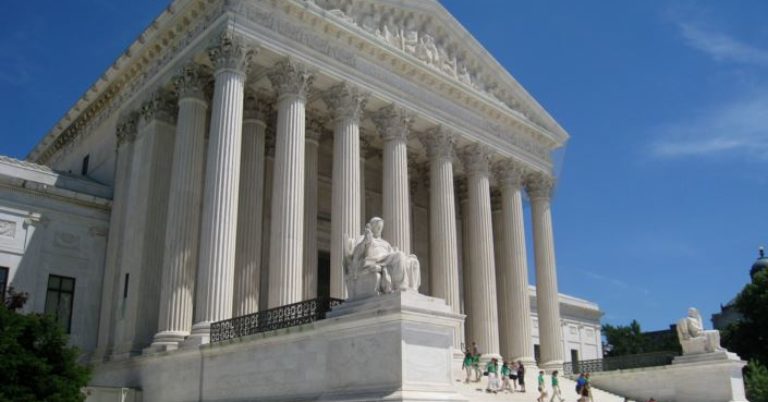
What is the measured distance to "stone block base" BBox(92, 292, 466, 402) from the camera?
1692 cm

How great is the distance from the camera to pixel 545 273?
130ft

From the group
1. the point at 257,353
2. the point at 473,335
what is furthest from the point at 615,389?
the point at 257,353

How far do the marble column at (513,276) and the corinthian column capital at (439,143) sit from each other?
5.33 m

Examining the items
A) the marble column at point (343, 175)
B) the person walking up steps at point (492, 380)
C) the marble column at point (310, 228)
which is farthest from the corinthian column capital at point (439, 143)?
the person walking up steps at point (492, 380)

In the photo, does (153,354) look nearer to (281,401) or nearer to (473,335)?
(281,401)

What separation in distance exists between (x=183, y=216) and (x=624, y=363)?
75.2 feet

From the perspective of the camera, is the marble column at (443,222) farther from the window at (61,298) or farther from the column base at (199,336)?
the window at (61,298)

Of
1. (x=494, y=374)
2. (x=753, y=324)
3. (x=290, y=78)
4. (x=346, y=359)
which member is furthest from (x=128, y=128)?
(x=753, y=324)

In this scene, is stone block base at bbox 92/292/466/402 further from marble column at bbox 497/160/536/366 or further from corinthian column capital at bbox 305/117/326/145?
marble column at bbox 497/160/536/366

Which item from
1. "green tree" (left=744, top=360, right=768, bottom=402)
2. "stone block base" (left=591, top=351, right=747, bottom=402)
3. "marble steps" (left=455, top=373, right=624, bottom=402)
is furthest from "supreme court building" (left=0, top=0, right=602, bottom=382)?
"green tree" (left=744, top=360, right=768, bottom=402)

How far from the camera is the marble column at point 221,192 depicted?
23.9 metres

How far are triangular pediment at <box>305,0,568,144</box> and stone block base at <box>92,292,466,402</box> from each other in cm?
1478

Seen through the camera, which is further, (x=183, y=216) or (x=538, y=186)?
(x=538, y=186)

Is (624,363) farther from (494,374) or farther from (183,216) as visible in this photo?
(183,216)
